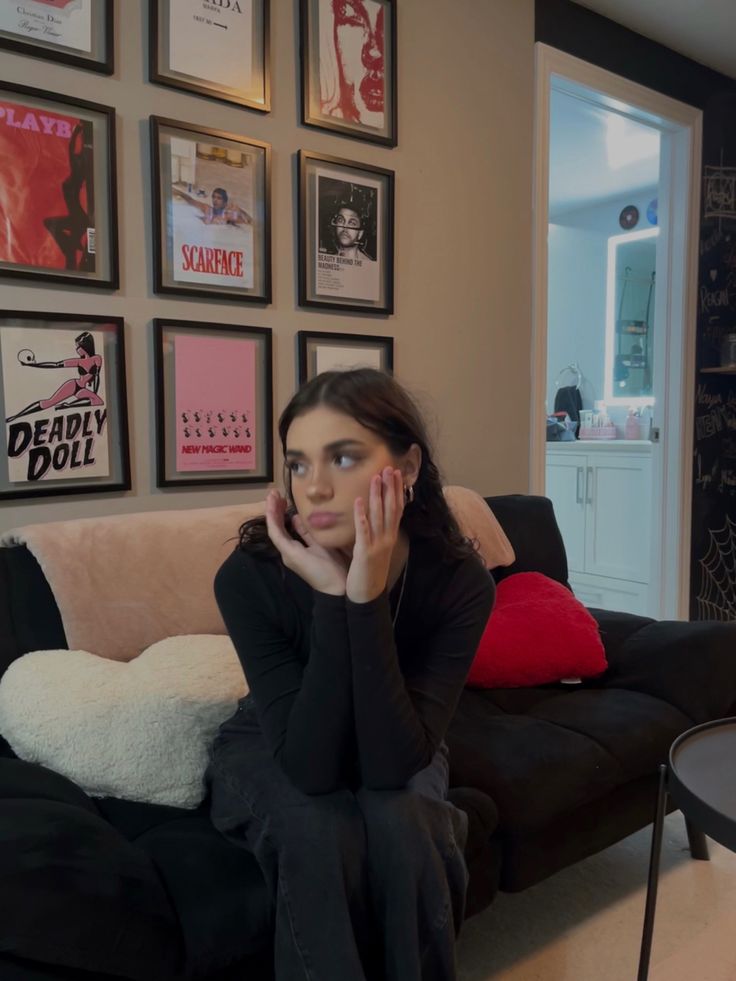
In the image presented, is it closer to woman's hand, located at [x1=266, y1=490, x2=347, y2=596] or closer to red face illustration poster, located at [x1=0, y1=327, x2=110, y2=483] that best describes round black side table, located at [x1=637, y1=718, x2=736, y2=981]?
woman's hand, located at [x1=266, y1=490, x2=347, y2=596]

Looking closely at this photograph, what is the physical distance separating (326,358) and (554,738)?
1.20m

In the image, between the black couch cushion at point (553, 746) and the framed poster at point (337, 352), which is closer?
the black couch cushion at point (553, 746)

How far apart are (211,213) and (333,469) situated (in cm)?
114

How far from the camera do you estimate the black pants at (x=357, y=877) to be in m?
0.93

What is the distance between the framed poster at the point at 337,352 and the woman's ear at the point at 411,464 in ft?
3.03

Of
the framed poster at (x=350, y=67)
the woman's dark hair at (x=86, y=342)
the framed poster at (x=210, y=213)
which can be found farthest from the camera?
the framed poster at (x=350, y=67)

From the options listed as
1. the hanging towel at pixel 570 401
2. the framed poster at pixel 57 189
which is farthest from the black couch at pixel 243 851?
the hanging towel at pixel 570 401

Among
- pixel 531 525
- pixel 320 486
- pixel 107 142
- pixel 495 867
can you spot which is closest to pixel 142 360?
pixel 107 142

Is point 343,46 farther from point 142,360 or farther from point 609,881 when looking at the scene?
point 609,881

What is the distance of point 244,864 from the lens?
1075mm

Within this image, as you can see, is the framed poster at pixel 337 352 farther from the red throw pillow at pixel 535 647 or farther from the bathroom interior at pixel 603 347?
the bathroom interior at pixel 603 347

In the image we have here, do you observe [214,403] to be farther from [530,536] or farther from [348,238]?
[530,536]

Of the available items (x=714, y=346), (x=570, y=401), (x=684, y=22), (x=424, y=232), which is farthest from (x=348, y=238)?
(x=570, y=401)

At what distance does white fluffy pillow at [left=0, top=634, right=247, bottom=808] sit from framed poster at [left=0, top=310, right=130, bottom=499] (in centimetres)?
55
